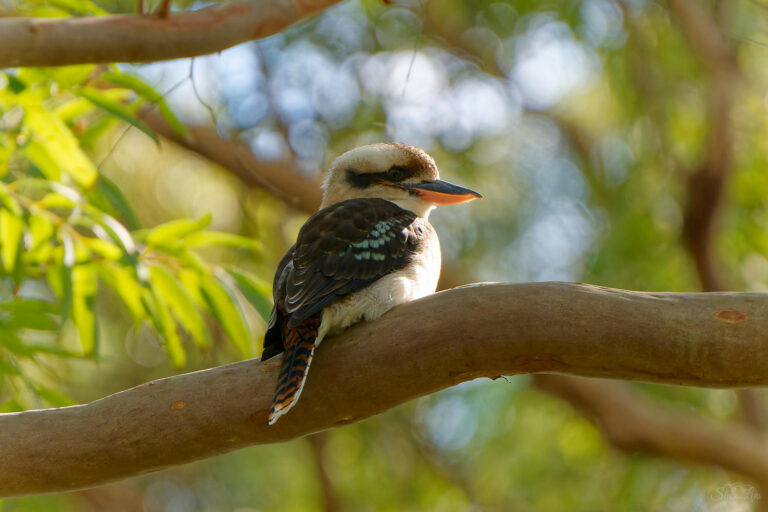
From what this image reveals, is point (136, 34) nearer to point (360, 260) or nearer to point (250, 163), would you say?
point (360, 260)

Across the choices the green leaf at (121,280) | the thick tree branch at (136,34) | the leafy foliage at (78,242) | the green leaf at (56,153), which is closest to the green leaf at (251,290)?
the leafy foliage at (78,242)

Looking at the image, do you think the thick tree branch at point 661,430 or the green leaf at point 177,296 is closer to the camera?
the green leaf at point 177,296

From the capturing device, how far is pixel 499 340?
1781 millimetres

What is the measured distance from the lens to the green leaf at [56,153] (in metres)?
2.51

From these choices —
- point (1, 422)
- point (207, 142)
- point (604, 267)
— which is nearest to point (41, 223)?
point (1, 422)

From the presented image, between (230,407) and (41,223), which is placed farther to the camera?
(41,223)

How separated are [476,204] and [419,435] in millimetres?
1400

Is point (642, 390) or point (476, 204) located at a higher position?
point (476, 204)

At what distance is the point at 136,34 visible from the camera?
6.89 feet

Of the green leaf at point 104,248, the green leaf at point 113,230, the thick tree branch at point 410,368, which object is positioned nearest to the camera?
the thick tree branch at point 410,368

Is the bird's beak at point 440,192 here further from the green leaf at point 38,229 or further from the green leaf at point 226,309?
the green leaf at point 38,229

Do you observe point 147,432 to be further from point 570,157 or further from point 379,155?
point 570,157

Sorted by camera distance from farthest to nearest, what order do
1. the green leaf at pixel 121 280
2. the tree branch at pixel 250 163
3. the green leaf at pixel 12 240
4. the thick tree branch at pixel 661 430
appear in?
the tree branch at pixel 250 163, the thick tree branch at pixel 661 430, the green leaf at pixel 121 280, the green leaf at pixel 12 240

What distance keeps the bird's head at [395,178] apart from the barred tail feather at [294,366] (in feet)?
2.68
